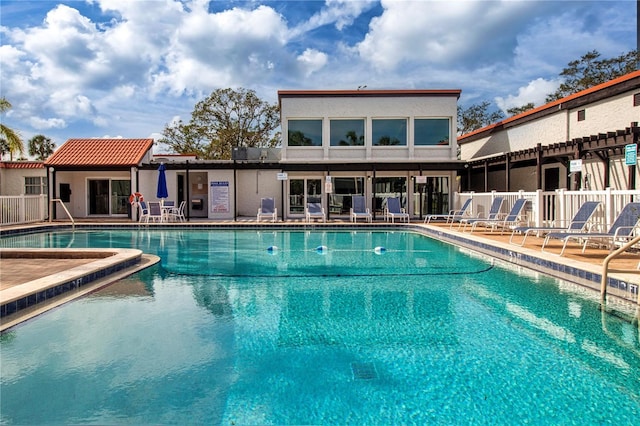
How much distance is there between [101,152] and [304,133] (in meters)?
9.43

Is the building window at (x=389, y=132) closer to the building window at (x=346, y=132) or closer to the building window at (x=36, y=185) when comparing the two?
the building window at (x=346, y=132)

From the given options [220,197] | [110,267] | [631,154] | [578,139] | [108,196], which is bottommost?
[110,267]

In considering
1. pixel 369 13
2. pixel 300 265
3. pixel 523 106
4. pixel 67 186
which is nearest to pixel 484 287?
pixel 300 265

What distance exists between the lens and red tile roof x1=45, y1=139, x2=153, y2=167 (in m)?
18.5

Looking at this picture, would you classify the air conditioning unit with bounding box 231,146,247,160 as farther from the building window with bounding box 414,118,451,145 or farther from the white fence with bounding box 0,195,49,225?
the white fence with bounding box 0,195,49,225

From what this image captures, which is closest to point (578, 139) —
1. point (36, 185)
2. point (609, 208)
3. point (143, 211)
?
point (609, 208)

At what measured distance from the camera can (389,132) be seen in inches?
725

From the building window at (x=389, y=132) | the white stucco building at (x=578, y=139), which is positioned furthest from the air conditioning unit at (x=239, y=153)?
the white stucco building at (x=578, y=139)

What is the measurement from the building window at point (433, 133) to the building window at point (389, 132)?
57cm

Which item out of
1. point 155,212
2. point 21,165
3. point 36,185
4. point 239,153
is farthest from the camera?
point 36,185

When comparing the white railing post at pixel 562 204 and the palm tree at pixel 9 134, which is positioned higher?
the palm tree at pixel 9 134

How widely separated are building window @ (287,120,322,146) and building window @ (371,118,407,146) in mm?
2408

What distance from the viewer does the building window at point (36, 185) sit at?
20531mm

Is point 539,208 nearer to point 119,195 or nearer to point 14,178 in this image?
point 119,195
